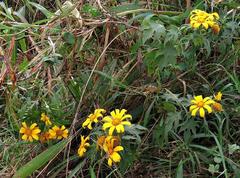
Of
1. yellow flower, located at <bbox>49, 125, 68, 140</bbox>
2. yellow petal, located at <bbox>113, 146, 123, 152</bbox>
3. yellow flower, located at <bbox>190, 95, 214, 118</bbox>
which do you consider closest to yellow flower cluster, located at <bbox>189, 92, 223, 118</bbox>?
yellow flower, located at <bbox>190, 95, 214, 118</bbox>

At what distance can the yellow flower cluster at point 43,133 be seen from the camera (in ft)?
5.11

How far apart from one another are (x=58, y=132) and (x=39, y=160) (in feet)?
0.33

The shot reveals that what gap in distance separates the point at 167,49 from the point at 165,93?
0.15 m

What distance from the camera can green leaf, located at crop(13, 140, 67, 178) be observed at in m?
1.52

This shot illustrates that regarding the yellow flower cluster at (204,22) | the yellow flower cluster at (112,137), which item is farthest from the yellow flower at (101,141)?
the yellow flower cluster at (204,22)

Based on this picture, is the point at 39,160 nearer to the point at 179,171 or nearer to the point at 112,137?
the point at 112,137

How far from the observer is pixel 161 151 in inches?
63.2

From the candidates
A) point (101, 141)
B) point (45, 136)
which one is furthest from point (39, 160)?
point (101, 141)

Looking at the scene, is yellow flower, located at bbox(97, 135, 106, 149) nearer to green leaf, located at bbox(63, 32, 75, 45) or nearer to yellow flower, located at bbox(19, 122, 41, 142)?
yellow flower, located at bbox(19, 122, 41, 142)

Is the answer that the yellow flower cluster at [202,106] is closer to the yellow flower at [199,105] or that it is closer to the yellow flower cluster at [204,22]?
the yellow flower at [199,105]

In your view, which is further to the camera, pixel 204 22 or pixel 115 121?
pixel 204 22

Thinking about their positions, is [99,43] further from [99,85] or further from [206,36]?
[206,36]

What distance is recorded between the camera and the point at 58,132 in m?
1.58

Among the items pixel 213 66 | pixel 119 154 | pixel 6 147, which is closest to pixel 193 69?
pixel 213 66
